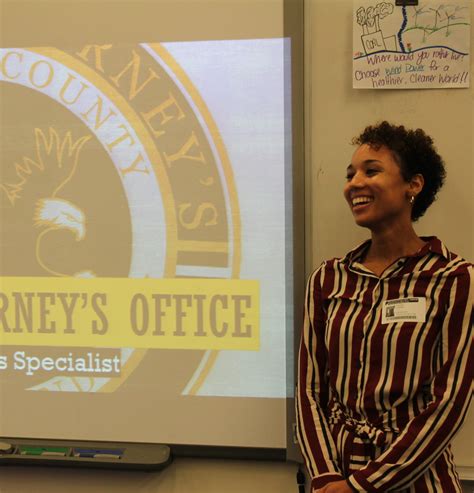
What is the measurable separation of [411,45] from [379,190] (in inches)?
19.4

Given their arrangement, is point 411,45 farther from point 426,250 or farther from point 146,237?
point 146,237

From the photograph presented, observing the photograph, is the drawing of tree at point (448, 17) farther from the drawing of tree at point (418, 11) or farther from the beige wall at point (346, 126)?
the beige wall at point (346, 126)

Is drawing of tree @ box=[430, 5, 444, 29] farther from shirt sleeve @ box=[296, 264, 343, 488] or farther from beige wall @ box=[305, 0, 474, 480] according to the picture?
shirt sleeve @ box=[296, 264, 343, 488]

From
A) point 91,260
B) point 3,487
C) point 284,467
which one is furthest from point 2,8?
point 284,467

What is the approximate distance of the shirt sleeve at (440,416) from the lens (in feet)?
3.49

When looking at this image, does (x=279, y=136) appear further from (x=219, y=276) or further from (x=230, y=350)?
(x=230, y=350)

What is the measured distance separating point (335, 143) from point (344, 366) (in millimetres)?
622

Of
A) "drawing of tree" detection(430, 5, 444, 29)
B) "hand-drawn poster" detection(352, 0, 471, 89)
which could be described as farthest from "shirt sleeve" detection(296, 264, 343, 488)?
"drawing of tree" detection(430, 5, 444, 29)

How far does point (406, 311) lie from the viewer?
3.64 feet

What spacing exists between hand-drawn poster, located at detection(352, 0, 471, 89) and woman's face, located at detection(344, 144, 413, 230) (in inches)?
13.0

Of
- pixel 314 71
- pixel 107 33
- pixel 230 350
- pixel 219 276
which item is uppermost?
pixel 107 33

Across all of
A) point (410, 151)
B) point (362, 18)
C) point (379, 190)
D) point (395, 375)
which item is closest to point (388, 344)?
point (395, 375)

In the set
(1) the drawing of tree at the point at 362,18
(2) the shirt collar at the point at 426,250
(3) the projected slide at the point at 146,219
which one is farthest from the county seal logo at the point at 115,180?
(1) the drawing of tree at the point at 362,18

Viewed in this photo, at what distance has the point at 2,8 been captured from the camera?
1561 mm
